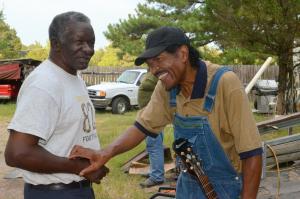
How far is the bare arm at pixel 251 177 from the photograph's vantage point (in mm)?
2400

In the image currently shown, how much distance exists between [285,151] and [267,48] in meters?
6.47

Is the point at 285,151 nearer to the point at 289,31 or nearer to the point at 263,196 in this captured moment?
the point at 263,196

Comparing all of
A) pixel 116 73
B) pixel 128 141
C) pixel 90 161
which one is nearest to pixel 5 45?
pixel 116 73

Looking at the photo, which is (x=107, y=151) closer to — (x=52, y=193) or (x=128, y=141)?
(x=128, y=141)

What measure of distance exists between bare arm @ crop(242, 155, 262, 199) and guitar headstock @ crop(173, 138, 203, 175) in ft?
0.98

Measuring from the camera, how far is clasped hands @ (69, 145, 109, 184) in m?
2.63


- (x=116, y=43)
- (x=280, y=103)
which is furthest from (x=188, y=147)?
(x=116, y=43)

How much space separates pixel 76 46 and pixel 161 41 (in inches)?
20.5

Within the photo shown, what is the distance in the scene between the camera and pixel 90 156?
2.74m

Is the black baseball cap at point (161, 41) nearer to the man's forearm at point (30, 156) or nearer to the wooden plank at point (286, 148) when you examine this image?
the man's forearm at point (30, 156)

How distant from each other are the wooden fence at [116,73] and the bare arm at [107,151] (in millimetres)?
19984

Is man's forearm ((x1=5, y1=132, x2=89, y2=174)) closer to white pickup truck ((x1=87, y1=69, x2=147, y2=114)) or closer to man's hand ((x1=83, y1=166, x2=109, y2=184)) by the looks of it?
man's hand ((x1=83, y1=166, x2=109, y2=184))

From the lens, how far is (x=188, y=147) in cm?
262

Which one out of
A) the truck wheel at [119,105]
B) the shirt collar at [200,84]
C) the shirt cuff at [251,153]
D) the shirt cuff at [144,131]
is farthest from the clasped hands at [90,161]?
the truck wheel at [119,105]
